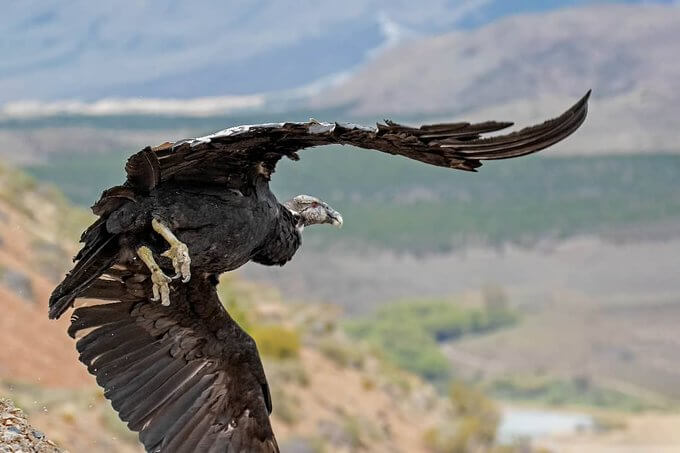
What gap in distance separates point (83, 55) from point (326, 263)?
111871 mm

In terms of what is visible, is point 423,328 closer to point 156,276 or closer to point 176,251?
point 156,276

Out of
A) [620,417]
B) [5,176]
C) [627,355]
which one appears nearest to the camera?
[5,176]

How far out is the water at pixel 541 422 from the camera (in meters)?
48.5

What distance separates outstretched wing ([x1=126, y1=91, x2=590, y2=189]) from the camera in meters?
7.82

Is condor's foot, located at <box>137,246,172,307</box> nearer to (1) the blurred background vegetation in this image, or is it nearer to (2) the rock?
(2) the rock

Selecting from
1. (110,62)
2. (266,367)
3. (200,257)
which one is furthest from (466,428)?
(110,62)

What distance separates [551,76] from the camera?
490 ft

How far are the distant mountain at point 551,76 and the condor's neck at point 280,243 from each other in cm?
9935

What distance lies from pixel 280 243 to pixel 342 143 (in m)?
1.88

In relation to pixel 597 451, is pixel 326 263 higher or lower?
higher

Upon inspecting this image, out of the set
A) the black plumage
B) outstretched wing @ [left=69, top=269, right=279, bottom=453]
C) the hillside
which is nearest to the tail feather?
the black plumage

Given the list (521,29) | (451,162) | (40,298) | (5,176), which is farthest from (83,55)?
(451,162)

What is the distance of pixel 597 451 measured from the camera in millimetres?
44375

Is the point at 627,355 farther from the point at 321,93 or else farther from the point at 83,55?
the point at 83,55
